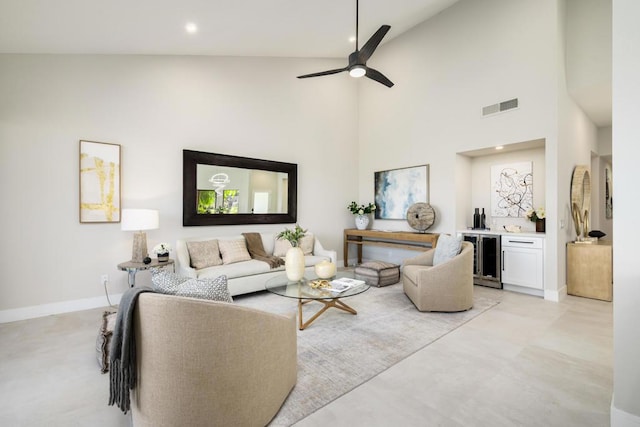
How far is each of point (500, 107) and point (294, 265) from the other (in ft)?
13.0

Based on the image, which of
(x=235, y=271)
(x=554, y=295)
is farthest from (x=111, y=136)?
(x=554, y=295)

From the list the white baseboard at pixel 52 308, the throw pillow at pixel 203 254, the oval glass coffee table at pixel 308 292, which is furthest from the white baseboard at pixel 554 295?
the white baseboard at pixel 52 308

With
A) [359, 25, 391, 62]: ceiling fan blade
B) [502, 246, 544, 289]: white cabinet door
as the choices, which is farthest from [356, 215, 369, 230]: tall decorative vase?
[359, 25, 391, 62]: ceiling fan blade

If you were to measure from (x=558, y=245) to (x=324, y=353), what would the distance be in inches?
145

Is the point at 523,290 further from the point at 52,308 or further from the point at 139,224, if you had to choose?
the point at 52,308

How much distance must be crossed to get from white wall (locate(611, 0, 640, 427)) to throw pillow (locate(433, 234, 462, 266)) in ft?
6.58

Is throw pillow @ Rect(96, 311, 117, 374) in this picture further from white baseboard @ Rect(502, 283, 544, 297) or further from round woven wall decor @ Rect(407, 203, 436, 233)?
white baseboard @ Rect(502, 283, 544, 297)

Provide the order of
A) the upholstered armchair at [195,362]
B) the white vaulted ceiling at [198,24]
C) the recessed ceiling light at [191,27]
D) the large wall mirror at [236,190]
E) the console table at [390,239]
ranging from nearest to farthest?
the upholstered armchair at [195,362]
the white vaulted ceiling at [198,24]
the recessed ceiling light at [191,27]
the large wall mirror at [236,190]
the console table at [390,239]

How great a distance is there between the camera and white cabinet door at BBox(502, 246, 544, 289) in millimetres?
4191

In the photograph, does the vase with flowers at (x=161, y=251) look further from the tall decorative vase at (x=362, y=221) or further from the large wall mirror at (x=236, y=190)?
the tall decorative vase at (x=362, y=221)

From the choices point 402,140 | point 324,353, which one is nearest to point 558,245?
point 402,140

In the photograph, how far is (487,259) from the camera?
471cm

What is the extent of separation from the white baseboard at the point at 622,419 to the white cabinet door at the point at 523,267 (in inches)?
116

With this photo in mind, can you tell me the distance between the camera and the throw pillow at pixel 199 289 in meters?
1.54
